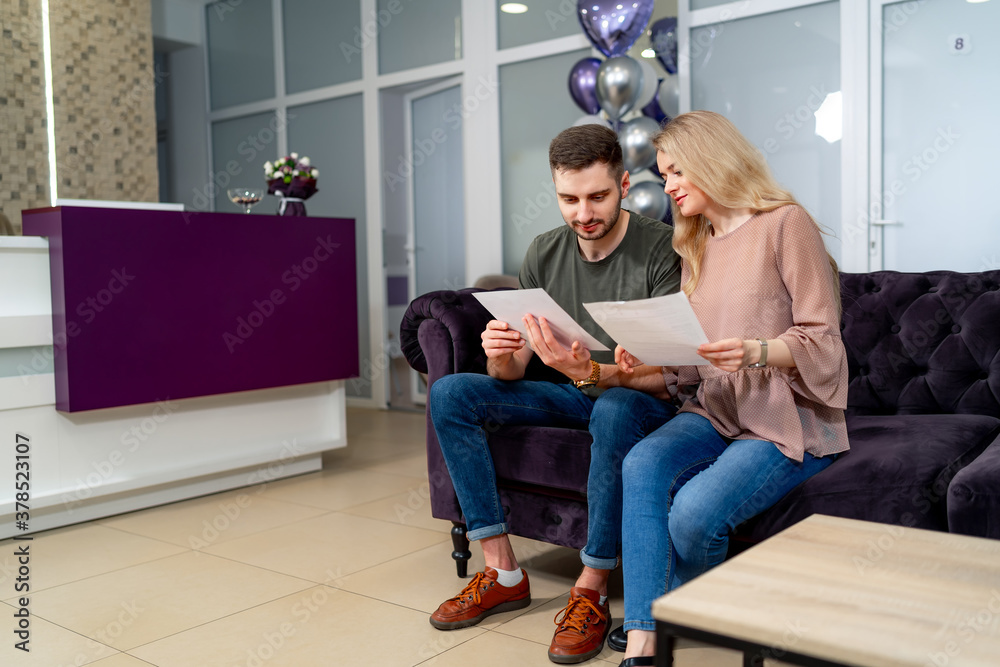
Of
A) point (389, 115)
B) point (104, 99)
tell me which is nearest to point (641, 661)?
point (389, 115)

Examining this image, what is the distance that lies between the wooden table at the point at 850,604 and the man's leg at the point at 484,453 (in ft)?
3.05

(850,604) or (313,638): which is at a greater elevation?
(850,604)

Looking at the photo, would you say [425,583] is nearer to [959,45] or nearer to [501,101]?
[959,45]

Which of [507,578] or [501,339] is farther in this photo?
[507,578]

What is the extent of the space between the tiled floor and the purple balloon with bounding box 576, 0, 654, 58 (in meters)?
2.22

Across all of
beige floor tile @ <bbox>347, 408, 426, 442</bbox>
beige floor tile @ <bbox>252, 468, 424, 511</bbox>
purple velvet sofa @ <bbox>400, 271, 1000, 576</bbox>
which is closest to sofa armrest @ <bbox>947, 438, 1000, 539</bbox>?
purple velvet sofa @ <bbox>400, 271, 1000, 576</bbox>

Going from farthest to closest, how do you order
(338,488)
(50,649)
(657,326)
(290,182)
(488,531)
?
1. (290,182)
2. (338,488)
3. (488,531)
4. (50,649)
5. (657,326)

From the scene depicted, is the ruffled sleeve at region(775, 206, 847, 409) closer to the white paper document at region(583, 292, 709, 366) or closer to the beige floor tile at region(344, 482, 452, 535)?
the white paper document at region(583, 292, 709, 366)

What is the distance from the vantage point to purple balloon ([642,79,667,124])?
4207mm

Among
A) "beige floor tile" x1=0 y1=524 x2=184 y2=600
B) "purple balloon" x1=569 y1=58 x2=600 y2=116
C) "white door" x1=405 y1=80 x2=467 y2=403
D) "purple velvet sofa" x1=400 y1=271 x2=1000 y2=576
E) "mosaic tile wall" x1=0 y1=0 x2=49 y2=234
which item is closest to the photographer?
"purple velvet sofa" x1=400 y1=271 x2=1000 y2=576

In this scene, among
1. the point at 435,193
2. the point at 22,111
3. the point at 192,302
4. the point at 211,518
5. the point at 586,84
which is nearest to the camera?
the point at 211,518

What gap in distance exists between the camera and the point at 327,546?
2.64 meters

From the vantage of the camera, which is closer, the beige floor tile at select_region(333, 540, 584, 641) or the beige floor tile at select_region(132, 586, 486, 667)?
the beige floor tile at select_region(132, 586, 486, 667)

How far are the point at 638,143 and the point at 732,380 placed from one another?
7.49 feet
